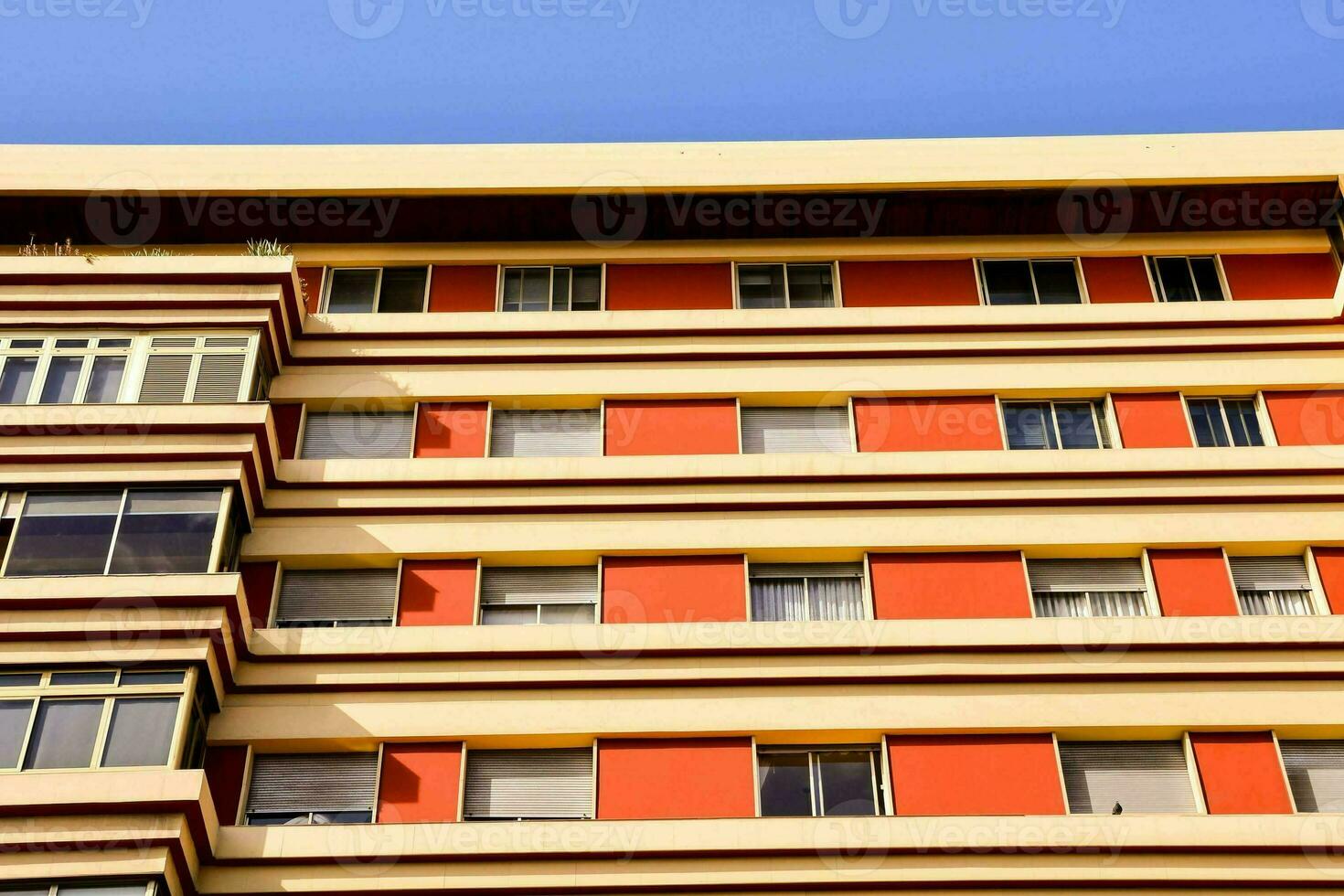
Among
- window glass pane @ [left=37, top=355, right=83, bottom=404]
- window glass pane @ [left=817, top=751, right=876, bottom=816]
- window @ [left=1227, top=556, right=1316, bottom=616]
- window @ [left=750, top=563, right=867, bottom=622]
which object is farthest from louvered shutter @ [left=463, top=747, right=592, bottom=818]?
window @ [left=1227, top=556, right=1316, bottom=616]

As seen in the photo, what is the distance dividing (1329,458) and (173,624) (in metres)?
18.1

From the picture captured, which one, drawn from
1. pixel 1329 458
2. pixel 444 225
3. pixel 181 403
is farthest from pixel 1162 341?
pixel 181 403

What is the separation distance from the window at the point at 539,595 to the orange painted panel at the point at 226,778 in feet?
13.8

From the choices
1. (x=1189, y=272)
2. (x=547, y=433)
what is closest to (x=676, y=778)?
(x=547, y=433)

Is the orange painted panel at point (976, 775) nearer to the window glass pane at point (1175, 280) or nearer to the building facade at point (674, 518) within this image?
the building facade at point (674, 518)

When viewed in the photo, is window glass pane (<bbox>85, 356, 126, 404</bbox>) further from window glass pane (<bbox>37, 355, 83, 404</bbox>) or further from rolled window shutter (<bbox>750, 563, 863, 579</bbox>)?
rolled window shutter (<bbox>750, 563, 863, 579</bbox>)

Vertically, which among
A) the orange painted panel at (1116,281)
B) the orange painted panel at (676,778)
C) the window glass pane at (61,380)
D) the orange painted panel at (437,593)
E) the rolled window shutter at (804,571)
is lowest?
the orange painted panel at (676,778)

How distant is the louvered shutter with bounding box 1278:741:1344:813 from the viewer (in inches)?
835

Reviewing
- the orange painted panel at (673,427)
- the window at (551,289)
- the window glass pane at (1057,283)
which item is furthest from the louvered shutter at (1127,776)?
the window at (551,289)

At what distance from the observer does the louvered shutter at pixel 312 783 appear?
2138 centimetres

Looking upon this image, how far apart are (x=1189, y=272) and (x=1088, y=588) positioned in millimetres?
7446

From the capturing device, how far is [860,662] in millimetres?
22094

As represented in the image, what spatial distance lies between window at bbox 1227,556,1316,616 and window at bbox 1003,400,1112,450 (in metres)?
3.16

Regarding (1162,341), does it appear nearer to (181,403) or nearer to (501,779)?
(501,779)
